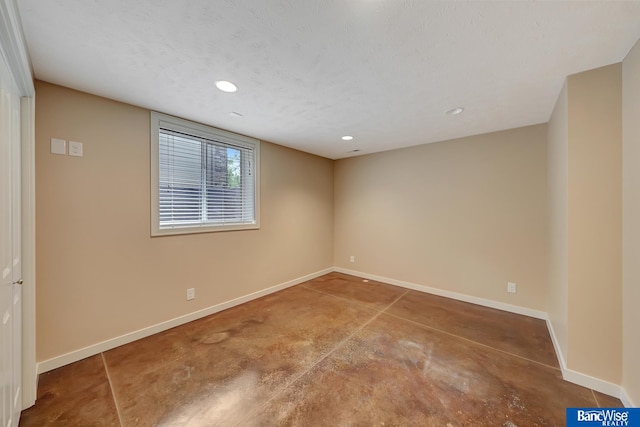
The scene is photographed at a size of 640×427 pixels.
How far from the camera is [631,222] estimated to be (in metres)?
1.46

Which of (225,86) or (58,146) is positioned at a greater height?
(225,86)

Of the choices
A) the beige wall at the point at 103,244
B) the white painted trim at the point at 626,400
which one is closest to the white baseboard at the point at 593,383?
the white painted trim at the point at 626,400

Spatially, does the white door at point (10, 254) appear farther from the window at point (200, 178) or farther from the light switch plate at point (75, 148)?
the window at point (200, 178)

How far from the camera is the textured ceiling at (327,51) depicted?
1.20 meters

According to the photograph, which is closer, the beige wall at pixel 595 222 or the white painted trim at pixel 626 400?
the white painted trim at pixel 626 400

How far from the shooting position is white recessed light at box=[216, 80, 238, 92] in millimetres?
1866

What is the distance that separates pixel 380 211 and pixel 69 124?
3968 mm

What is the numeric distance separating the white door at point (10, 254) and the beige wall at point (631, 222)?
3456mm

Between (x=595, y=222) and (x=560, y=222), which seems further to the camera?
(x=560, y=222)

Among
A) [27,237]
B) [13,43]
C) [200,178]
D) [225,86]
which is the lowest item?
[27,237]

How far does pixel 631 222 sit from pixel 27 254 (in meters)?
3.88

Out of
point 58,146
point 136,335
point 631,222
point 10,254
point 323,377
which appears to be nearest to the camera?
point 10,254

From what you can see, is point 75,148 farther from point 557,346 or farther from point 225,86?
point 557,346

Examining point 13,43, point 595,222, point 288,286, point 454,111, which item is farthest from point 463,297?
point 13,43
